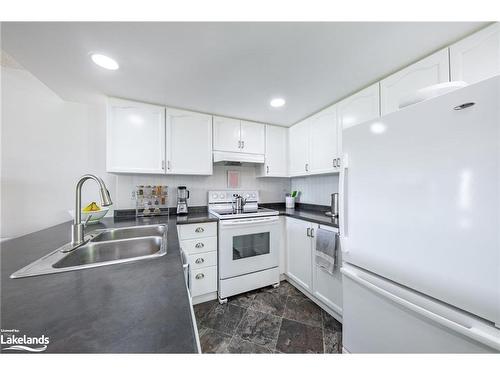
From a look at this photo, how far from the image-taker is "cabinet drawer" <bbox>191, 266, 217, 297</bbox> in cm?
173

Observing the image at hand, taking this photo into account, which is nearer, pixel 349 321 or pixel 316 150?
pixel 349 321

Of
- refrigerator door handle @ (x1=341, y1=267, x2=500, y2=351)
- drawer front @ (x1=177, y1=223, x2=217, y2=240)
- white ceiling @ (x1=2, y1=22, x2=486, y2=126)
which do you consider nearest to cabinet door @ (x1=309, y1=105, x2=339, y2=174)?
white ceiling @ (x1=2, y1=22, x2=486, y2=126)

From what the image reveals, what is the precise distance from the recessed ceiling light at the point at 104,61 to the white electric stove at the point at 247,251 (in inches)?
58.8

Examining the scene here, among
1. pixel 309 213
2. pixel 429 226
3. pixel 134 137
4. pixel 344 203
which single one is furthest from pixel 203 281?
pixel 429 226

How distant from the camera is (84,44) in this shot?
42.1 inches

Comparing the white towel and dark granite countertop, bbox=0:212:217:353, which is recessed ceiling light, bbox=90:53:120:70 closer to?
dark granite countertop, bbox=0:212:217:353

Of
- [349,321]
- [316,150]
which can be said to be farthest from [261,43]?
[349,321]

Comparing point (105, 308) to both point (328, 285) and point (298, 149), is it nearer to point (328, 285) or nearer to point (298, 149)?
point (328, 285)

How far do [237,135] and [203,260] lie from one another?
156cm

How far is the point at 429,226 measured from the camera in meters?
0.71

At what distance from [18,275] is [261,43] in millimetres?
1584

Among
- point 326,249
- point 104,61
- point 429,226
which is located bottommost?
point 326,249
